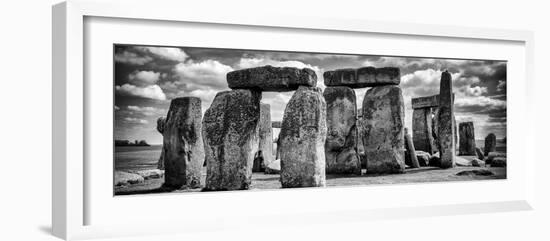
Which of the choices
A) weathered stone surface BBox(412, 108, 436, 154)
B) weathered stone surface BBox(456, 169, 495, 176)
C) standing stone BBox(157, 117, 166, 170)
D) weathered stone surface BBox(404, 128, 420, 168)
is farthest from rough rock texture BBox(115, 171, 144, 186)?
weathered stone surface BBox(412, 108, 436, 154)

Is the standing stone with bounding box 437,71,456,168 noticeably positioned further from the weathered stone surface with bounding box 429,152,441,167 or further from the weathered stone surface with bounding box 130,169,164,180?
the weathered stone surface with bounding box 130,169,164,180

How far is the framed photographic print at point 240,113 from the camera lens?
8836 mm

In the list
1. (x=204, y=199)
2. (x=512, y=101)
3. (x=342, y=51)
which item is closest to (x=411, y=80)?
(x=512, y=101)

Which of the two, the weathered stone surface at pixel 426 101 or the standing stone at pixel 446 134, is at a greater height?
the weathered stone surface at pixel 426 101

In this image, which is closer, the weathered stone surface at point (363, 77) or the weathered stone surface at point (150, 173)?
the weathered stone surface at point (150, 173)

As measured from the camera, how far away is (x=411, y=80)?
13102mm

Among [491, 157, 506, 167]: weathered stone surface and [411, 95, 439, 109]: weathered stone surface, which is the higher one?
[411, 95, 439, 109]: weathered stone surface

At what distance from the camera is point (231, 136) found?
10.9 meters

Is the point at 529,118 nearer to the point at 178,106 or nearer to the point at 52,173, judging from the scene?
the point at 178,106

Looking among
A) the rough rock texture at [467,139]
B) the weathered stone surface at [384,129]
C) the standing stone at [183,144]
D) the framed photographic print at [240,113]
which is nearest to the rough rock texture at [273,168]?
the framed photographic print at [240,113]

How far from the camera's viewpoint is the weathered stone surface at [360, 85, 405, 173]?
14.0 m

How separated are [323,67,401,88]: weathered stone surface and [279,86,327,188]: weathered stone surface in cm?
262

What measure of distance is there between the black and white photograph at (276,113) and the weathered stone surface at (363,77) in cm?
2

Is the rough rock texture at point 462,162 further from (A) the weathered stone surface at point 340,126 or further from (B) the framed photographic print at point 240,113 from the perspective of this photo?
(A) the weathered stone surface at point 340,126
